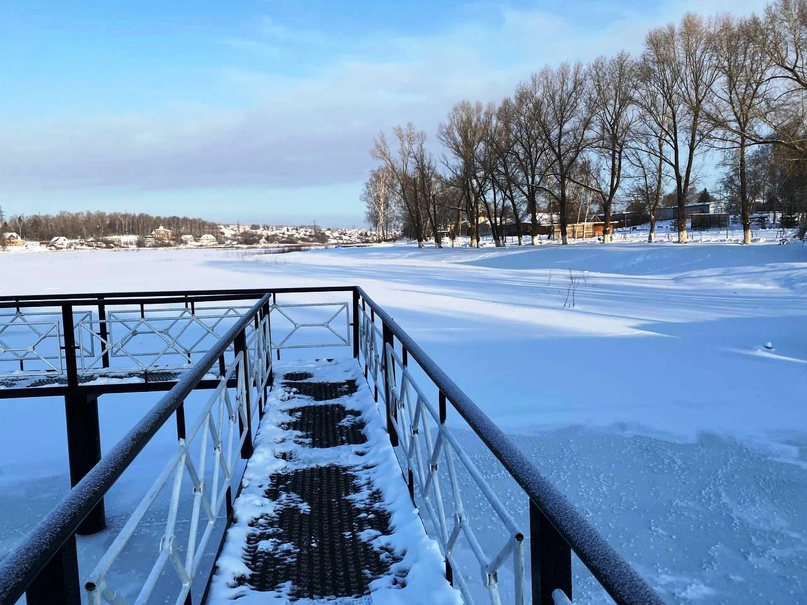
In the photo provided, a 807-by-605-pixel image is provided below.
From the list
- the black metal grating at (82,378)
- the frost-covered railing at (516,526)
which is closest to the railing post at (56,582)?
the frost-covered railing at (516,526)

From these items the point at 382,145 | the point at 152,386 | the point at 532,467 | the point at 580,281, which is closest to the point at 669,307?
the point at 580,281

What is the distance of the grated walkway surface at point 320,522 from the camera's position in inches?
106

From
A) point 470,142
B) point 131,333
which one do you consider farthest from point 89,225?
point 131,333

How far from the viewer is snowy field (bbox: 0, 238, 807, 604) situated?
5.34 metres

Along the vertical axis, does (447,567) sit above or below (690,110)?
below

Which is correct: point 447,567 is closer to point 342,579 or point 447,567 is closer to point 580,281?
point 342,579

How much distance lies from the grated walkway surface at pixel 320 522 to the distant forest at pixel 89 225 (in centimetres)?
11579

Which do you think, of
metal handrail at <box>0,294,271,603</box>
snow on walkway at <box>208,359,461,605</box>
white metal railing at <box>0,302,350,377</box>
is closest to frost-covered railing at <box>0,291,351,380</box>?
white metal railing at <box>0,302,350,377</box>

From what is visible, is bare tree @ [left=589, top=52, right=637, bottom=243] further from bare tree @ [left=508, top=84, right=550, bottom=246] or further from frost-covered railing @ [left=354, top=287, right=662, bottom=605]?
frost-covered railing @ [left=354, top=287, right=662, bottom=605]

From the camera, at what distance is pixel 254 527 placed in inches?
125

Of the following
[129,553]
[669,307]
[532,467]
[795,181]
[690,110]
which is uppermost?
Result: [690,110]

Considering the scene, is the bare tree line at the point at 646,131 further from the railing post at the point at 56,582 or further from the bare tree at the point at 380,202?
the railing post at the point at 56,582

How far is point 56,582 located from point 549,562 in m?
1.08

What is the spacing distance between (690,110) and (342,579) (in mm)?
33047
